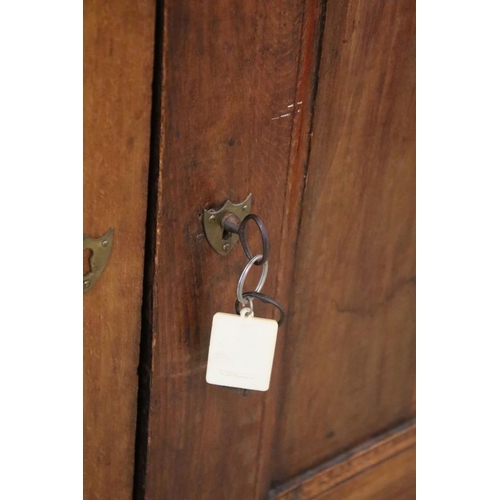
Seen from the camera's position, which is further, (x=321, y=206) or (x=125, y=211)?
(x=321, y=206)

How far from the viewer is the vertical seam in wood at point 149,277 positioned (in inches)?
21.6

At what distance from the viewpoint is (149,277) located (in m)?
0.62

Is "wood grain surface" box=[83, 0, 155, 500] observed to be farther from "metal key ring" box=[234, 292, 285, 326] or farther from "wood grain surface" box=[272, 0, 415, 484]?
"wood grain surface" box=[272, 0, 415, 484]

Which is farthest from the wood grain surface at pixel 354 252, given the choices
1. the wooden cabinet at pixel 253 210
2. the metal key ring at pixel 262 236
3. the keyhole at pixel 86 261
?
the keyhole at pixel 86 261

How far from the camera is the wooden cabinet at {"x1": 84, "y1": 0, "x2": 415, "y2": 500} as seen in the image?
557 millimetres

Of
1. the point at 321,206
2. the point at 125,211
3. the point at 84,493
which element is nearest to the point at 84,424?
the point at 84,493

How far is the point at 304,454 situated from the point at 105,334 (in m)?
0.37

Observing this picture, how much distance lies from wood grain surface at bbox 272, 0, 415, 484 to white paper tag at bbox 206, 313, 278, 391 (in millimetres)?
131

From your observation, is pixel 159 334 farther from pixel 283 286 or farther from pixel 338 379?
pixel 338 379

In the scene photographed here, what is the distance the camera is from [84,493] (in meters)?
0.66

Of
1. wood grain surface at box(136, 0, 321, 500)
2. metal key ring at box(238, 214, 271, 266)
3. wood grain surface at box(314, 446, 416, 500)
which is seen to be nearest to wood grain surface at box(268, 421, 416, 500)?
wood grain surface at box(314, 446, 416, 500)

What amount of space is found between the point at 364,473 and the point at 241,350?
0.41 metres

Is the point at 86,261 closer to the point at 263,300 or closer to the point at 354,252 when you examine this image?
the point at 263,300

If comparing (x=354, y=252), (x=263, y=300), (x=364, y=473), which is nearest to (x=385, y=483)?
(x=364, y=473)
